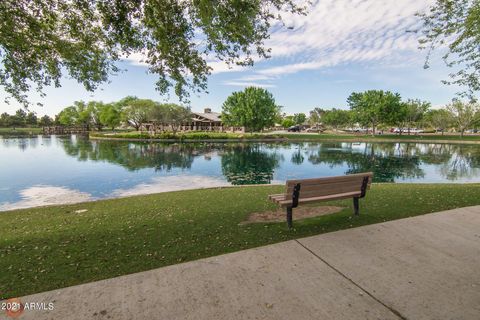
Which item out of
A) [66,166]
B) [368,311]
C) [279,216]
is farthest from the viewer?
[66,166]

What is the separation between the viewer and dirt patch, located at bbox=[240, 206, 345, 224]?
19.1 ft

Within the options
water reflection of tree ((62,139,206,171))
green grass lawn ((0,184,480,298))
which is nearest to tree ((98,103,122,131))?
water reflection of tree ((62,139,206,171))

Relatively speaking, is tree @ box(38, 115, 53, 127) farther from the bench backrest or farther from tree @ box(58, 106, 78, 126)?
the bench backrest

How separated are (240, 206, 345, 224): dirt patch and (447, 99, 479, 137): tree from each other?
237 ft

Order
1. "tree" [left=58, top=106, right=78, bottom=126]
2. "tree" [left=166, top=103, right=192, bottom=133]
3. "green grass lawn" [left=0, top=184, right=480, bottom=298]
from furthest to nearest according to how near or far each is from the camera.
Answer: "tree" [left=58, top=106, right=78, bottom=126], "tree" [left=166, top=103, right=192, bottom=133], "green grass lawn" [left=0, top=184, right=480, bottom=298]

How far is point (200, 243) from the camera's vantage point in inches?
177

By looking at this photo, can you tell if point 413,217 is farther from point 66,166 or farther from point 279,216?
point 66,166

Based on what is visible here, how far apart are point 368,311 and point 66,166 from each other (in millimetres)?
26092

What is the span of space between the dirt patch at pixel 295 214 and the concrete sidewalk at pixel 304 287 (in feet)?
4.61

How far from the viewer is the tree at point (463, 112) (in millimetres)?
59031

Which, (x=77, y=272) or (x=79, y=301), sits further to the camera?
(x=77, y=272)

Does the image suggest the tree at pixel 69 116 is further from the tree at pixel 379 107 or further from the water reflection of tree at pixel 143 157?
the tree at pixel 379 107

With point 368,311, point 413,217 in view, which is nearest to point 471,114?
point 413,217

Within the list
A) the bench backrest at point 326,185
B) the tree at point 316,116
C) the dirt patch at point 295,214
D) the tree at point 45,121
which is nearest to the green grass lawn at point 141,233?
the dirt patch at point 295,214
